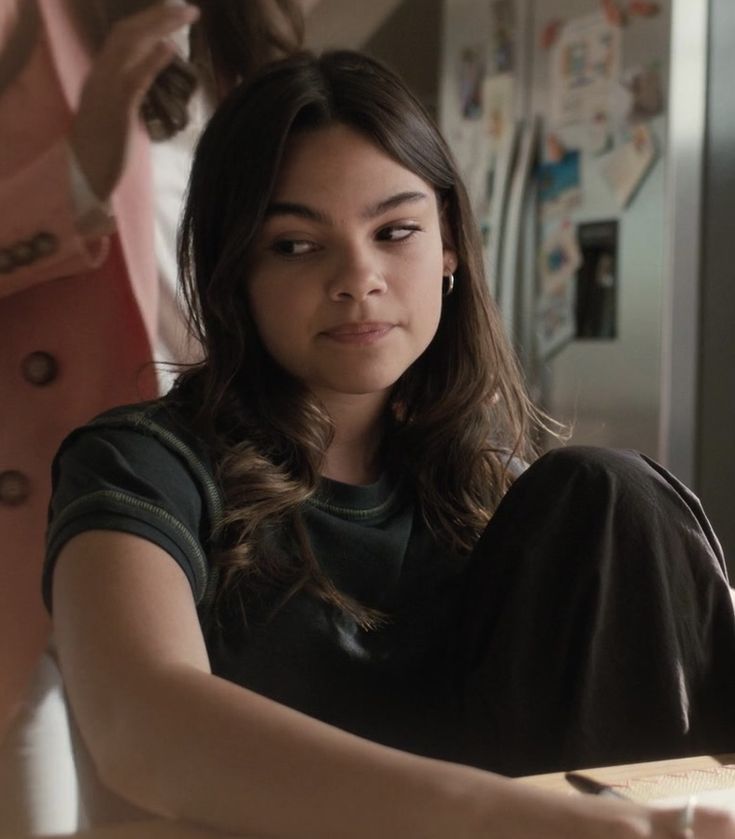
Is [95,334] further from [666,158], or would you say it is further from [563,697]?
[666,158]

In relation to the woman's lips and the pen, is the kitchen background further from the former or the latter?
the pen

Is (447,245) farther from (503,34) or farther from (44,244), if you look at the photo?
(503,34)

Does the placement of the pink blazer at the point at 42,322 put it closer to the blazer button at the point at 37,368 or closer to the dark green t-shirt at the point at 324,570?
the blazer button at the point at 37,368

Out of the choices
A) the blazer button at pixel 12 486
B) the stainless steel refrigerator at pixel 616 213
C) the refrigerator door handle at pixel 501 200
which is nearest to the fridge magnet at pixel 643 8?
the stainless steel refrigerator at pixel 616 213

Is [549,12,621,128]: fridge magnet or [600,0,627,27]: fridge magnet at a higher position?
[600,0,627,27]: fridge magnet

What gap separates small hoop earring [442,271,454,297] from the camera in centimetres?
114

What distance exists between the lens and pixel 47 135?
3.67 ft

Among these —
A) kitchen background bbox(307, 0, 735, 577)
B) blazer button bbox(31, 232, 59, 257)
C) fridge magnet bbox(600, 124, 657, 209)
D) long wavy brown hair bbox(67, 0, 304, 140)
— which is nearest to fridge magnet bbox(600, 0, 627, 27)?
kitchen background bbox(307, 0, 735, 577)

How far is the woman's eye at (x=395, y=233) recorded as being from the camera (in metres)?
0.98

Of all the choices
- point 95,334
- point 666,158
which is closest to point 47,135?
point 95,334

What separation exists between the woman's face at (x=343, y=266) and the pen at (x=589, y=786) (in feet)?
1.32

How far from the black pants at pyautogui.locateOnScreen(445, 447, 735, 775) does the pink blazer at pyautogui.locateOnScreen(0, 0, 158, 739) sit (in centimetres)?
40

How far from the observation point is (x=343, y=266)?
942 millimetres

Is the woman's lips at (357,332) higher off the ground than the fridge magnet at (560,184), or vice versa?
the fridge magnet at (560,184)
